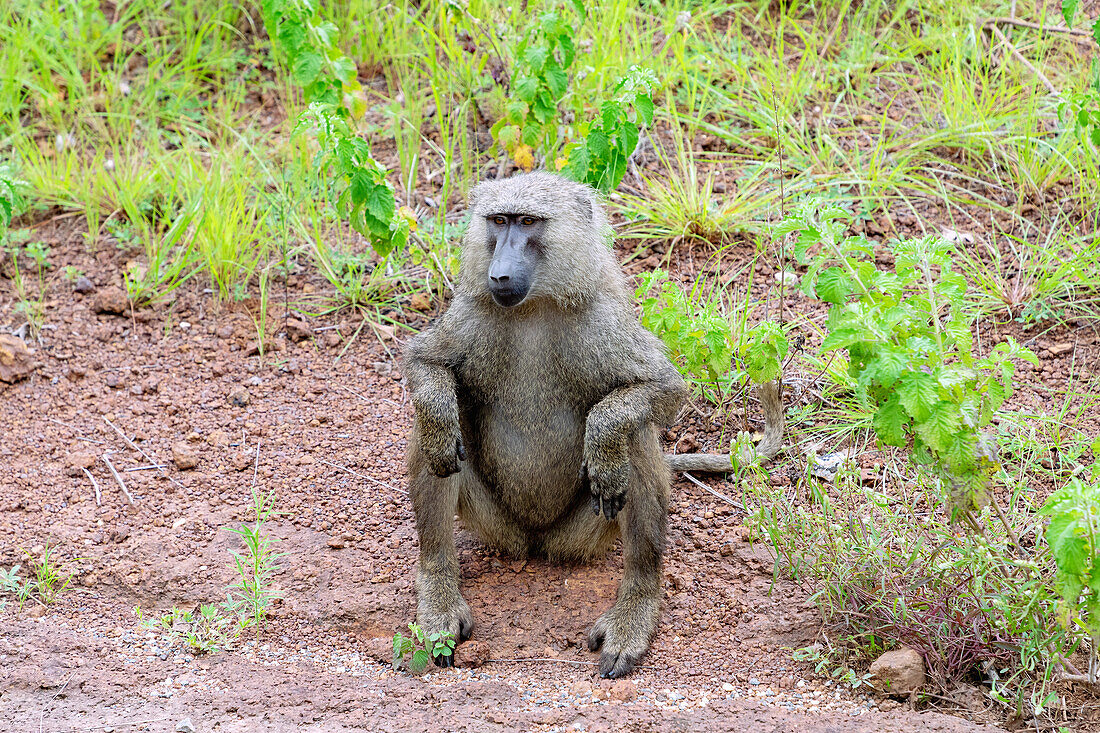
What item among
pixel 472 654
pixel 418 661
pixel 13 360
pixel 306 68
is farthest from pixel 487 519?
pixel 13 360

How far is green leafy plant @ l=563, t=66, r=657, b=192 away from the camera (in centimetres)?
403

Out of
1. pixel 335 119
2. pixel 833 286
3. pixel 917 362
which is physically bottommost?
pixel 917 362

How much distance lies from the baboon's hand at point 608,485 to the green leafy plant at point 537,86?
1.73m

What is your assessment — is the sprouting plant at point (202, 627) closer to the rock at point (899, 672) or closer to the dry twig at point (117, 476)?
the dry twig at point (117, 476)

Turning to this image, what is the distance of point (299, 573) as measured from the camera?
3738 millimetres

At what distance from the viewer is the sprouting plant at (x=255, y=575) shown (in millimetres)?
3352

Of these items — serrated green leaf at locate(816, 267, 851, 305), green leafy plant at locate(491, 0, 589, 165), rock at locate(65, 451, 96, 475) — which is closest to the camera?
serrated green leaf at locate(816, 267, 851, 305)

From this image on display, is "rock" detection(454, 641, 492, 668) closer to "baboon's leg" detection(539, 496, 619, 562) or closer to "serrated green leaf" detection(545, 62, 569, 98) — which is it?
"baboon's leg" detection(539, 496, 619, 562)

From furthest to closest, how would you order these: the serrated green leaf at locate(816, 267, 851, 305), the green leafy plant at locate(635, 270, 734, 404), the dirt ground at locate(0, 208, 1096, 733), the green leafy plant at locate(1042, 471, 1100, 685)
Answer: the green leafy plant at locate(635, 270, 734, 404) < the dirt ground at locate(0, 208, 1096, 733) < the serrated green leaf at locate(816, 267, 851, 305) < the green leafy plant at locate(1042, 471, 1100, 685)

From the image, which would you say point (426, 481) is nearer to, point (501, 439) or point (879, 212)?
point (501, 439)

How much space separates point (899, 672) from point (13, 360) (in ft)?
11.9

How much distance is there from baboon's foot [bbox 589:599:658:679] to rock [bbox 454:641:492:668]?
322mm

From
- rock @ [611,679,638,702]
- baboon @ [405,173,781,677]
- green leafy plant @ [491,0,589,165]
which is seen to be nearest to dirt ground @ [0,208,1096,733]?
rock @ [611,679,638,702]

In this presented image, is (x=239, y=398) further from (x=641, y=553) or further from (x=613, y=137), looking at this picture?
(x=641, y=553)
